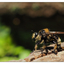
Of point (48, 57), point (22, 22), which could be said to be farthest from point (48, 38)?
point (22, 22)

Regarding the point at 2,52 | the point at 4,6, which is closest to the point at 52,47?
the point at 2,52

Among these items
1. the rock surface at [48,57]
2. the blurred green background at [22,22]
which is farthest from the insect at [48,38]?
the blurred green background at [22,22]

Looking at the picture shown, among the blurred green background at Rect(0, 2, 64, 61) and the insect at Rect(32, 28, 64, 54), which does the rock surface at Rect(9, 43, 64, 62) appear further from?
the blurred green background at Rect(0, 2, 64, 61)

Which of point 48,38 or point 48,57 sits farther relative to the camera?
point 48,38


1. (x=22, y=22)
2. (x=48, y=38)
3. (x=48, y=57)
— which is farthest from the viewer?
(x=22, y=22)

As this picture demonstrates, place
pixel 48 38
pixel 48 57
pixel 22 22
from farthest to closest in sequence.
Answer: pixel 22 22
pixel 48 38
pixel 48 57

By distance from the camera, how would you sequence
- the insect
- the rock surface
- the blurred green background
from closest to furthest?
the rock surface < the insect < the blurred green background

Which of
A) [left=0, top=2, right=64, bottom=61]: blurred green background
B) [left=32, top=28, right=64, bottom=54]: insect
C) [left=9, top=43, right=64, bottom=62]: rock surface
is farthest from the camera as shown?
[left=0, top=2, right=64, bottom=61]: blurred green background

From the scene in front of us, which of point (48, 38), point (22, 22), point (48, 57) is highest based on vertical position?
point (22, 22)

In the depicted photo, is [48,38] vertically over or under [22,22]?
under

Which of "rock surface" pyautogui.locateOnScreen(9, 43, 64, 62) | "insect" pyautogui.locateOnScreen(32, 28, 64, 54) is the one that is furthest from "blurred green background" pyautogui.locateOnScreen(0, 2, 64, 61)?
"rock surface" pyautogui.locateOnScreen(9, 43, 64, 62)

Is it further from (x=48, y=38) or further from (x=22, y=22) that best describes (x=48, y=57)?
(x=22, y=22)
